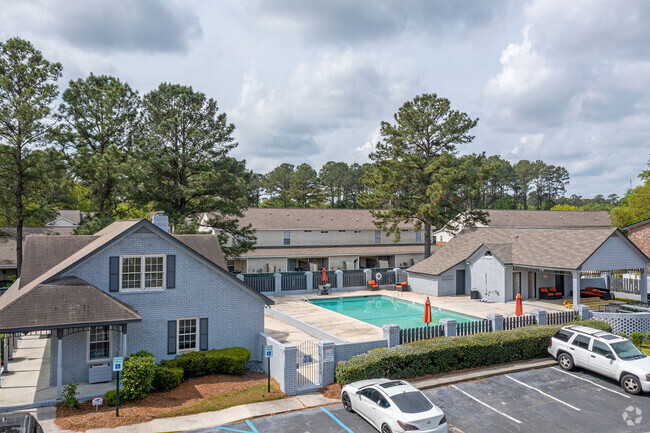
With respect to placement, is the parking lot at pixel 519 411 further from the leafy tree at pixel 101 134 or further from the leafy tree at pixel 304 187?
the leafy tree at pixel 304 187

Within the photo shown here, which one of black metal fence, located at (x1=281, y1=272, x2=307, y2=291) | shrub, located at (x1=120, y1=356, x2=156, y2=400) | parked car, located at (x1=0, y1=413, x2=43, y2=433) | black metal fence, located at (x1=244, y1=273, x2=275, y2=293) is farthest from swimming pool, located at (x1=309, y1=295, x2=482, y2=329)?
parked car, located at (x1=0, y1=413, x2=43, y2=433)

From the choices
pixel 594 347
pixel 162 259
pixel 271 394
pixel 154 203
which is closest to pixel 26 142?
pixel 154 203

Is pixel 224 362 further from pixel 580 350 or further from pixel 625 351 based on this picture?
pixel 625 351

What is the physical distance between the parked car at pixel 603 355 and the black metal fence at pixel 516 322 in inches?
99.3

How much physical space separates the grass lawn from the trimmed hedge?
2639mm

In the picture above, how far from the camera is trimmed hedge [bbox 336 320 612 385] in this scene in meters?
16.3

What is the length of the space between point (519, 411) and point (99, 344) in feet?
51.8

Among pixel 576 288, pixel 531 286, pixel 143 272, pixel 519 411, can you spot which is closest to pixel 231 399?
pixel 143 272

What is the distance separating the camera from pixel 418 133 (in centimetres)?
4675

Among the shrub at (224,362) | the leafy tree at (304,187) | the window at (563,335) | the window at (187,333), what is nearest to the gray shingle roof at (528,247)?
the window at (563,335)

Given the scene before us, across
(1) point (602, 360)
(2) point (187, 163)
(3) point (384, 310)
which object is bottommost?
(3) point (384, 310)

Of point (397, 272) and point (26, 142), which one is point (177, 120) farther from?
point (397, 272)

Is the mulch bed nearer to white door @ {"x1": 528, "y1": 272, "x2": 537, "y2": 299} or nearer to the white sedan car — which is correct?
the white sedan car

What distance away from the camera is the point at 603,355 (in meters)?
17.0
